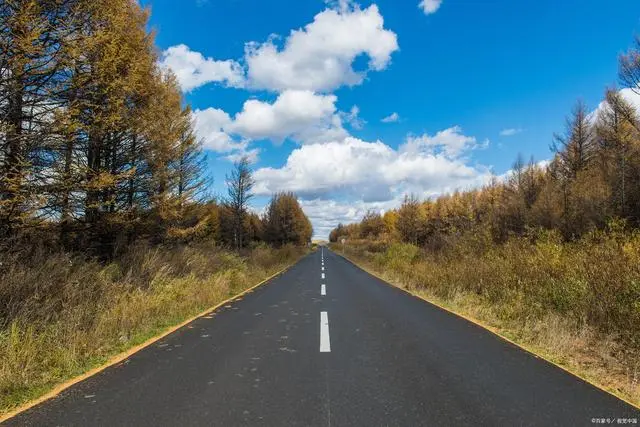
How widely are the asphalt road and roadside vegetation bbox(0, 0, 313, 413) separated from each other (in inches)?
40.6

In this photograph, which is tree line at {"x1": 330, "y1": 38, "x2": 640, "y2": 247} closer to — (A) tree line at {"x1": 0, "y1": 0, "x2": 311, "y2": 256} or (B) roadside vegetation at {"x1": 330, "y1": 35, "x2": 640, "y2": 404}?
(B) roadside vegetation at {"x1": 330, "y1": 35, "x2": 640, "y2": 404}

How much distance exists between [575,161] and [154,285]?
1226 inches

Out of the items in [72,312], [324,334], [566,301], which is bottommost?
[324,334]

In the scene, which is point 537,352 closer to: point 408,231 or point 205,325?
point 205,325

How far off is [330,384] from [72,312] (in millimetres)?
5312

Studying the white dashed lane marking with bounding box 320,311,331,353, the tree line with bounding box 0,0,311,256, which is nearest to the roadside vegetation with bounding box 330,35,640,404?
the white dashed lane marking with bounding box 320,311,331,353

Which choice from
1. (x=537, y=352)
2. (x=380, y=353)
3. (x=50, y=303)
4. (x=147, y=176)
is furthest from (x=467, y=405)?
(x=147, y=176)

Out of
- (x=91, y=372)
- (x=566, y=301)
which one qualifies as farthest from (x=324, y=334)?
(x=566, y=301)

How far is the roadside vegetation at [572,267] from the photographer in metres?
6.80

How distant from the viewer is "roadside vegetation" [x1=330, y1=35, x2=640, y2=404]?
6805 mm

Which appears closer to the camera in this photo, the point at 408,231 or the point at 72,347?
the point at 72,347

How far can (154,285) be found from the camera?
1167cm

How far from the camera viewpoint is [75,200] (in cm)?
971

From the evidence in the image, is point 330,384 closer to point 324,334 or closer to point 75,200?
point 324,334
